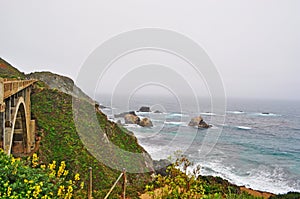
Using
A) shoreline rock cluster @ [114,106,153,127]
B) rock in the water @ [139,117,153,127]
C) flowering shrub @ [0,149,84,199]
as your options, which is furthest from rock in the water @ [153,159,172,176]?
shoreline rock cluster @ [114,106,153,127]

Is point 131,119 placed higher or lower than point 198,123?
higher

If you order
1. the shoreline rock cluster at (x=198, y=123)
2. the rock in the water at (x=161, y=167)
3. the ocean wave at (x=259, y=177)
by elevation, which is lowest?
the ocean wave at (x=259, y=177)

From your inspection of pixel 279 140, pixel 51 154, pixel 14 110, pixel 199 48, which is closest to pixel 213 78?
pixel 199 48

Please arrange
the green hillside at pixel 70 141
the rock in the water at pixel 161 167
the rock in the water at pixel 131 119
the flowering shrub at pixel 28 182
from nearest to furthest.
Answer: the flowering shrub at pixel 28 182
the green hillside at pixel 70 141
the rock in the water at pixel 161 167
the rock in the water at pixel 131 119

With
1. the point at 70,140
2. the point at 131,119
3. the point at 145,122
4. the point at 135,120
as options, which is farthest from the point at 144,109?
the point at 70,140

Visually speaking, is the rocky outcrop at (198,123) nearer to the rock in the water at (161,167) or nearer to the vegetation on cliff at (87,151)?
the rock in the water at (161,167)

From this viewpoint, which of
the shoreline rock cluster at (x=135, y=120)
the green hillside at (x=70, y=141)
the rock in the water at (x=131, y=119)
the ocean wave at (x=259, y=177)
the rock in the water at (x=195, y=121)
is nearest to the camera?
the green hillside at (x=70, y=141)

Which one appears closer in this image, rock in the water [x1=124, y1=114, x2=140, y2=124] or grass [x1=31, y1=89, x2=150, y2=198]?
grass [x1=31, y1=89, x2=150, y2=198]

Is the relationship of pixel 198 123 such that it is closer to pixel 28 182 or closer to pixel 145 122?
pixel 145 122

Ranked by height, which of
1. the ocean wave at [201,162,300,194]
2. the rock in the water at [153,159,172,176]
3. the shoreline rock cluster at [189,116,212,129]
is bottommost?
the ocean wave at [201,162,300,194]

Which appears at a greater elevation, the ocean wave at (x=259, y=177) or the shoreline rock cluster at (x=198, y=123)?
the shoreline rock cluster at (x=198, y=123)

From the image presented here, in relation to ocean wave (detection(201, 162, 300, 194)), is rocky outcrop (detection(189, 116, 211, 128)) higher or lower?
higher

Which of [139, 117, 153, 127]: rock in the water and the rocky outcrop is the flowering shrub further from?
the rocky outcrop

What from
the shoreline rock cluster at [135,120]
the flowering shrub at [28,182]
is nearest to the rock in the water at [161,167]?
the flowering shrub at [28,182]
